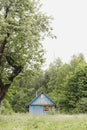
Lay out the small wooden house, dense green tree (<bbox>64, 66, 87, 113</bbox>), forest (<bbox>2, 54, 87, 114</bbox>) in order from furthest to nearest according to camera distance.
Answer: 1. the small wooden house
2. dense green tree (<bbox>64, 66, 87, 113</bbox>)
3. forest (<bbox>2, 54, 87, 114</bbox>)

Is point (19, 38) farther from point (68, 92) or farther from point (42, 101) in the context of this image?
point (42, 101)

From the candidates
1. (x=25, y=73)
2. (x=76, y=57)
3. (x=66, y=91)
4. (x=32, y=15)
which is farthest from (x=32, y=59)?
(x=76, y=57)

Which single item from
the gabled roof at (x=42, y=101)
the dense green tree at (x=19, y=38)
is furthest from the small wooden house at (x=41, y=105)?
the dense green tree at (x=19, y=38)

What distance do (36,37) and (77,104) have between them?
2939 cm

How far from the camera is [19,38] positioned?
2766cm

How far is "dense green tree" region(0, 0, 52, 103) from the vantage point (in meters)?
27.0

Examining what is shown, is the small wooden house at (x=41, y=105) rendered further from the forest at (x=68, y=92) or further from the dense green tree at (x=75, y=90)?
the dense green tree at (x=75, y=90)

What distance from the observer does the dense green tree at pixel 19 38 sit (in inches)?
1063

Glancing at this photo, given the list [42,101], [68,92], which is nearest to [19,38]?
[68,92]

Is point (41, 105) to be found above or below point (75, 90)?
below

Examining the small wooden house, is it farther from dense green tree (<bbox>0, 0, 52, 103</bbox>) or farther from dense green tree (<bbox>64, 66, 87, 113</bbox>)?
dense green tree (<bbox>0, 0, 52, 103</bbox>)

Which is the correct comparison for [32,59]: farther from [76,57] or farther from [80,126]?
[76,57]

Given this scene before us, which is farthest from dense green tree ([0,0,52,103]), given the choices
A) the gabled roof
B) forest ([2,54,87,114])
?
the gabled roof

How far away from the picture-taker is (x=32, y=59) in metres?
30.4
